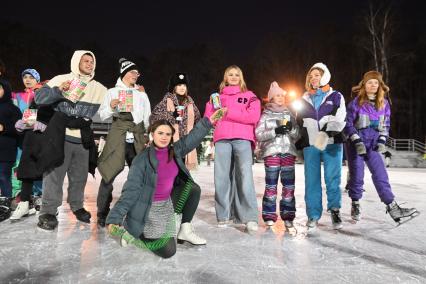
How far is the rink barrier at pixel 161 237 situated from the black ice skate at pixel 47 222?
46.9 inches

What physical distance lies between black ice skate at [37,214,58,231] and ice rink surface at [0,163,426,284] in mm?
70

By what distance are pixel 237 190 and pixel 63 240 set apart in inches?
72.5

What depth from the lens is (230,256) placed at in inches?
120

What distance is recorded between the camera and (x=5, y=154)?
461 cm

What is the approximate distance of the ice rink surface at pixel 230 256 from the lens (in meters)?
2.58

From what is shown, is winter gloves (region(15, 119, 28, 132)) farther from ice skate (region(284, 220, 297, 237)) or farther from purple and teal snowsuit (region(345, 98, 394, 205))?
purple and teal snowsuit (region(345, 98, 394, 205))

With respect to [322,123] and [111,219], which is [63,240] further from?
[322,123]

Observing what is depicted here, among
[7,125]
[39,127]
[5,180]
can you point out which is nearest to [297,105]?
[39,127]

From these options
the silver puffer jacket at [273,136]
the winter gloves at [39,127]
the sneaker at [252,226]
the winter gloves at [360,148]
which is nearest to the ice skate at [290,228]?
the sneaker at [252,226]

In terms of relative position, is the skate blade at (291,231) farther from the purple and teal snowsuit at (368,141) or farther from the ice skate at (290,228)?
the purple and teal snowsuit at (368,141)

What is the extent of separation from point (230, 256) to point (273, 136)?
1462 mm

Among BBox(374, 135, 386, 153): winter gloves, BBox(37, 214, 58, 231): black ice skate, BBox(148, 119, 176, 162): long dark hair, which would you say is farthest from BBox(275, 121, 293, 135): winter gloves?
BBox(37, 214, 58, 231): black ice skate

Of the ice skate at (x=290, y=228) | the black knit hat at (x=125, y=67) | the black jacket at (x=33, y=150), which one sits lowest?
the ice skate at (x=290, y=228)

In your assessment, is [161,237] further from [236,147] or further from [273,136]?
[273,136]
